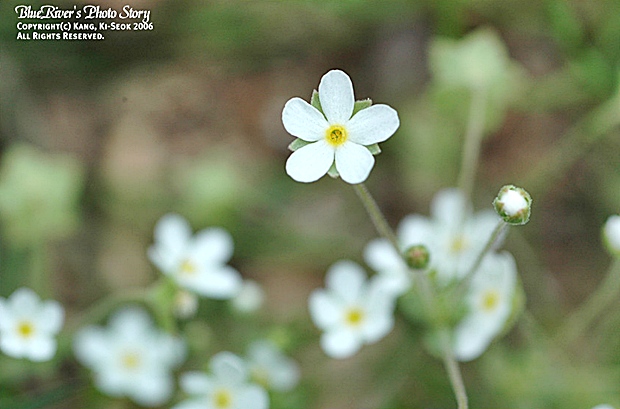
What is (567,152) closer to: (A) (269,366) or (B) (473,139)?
(B) (473,139)

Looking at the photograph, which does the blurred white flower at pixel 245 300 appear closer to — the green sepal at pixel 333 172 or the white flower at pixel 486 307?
the white flower at pixel 486 307

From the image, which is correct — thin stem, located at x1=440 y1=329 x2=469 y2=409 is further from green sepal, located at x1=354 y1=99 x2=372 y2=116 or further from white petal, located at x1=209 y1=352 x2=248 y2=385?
green sepal, located at x1=354 y1=99 x2=372 y2=116

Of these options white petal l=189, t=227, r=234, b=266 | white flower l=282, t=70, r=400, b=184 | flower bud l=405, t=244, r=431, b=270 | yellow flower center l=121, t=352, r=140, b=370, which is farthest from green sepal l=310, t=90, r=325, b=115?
yellow flower center l=121, t=352, r=140, b=370

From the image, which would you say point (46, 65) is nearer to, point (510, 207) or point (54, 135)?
point (54, 135)

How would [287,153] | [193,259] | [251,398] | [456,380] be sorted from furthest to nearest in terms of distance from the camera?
[287,153] → [193,259] → [251,398] → [456,380]

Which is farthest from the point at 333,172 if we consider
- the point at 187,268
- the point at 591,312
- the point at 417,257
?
the point at 591,312

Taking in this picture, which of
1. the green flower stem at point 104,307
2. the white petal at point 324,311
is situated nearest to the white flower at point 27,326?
the green flower stem at point 104,307

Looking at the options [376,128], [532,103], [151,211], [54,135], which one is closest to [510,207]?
[376,128]

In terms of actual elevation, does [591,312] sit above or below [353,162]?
above
